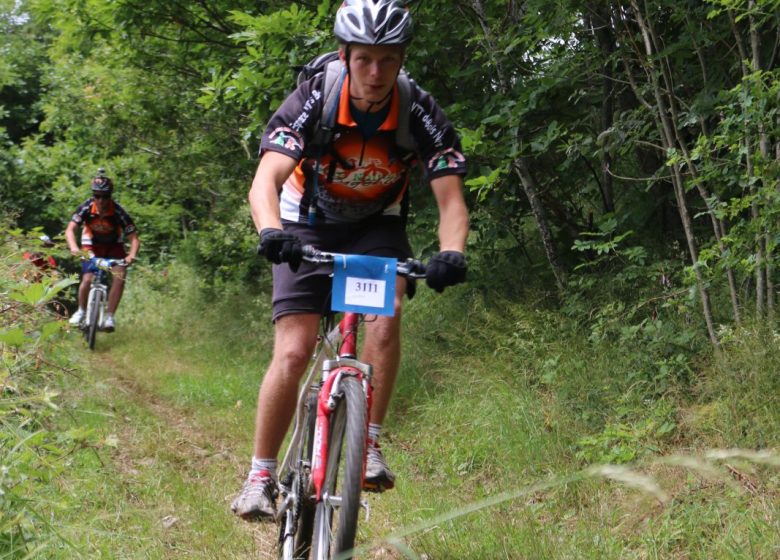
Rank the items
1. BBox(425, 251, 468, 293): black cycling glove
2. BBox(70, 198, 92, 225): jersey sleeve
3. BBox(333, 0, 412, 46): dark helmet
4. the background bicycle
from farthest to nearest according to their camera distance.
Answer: the background bicycle → BBox(70, 198, 92, 225): jersey sleeve → BBox(333, 0, 412, 46): dark helmet → BBox(425, 251, 468, 293): black cycling glove

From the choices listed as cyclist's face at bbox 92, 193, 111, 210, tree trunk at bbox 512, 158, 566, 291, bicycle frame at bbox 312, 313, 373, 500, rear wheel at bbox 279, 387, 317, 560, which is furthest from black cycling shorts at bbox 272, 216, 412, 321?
cyclist's face at bbox 92, 193, 111, 210

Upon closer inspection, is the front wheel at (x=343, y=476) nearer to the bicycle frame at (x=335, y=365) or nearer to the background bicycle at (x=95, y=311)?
the bicycle frame at (x=335, y=365)

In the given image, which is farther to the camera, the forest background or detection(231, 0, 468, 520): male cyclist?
the forest background

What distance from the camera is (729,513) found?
3.33 m

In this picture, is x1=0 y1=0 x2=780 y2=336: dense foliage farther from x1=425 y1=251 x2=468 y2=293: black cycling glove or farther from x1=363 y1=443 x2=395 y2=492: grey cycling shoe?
x1=363 y1=443 x2=395 y2=492: grey cycling shoe

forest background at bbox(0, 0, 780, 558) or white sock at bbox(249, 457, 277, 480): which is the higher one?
forest background at bbox(0, 0, 780, 558)

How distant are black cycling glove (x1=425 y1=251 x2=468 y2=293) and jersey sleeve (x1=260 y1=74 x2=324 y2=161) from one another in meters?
0.72

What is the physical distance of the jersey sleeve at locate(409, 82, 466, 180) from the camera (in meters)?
3.65

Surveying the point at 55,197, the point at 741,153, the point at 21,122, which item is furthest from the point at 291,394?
the point at 21,122

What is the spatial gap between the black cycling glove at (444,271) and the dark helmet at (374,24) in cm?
86

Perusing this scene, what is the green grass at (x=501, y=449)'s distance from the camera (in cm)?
346

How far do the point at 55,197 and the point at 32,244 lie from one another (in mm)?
9813

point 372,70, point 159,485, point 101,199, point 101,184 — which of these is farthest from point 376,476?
point 101,199

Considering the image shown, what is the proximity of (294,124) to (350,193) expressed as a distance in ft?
1.32
